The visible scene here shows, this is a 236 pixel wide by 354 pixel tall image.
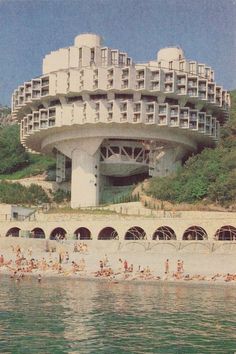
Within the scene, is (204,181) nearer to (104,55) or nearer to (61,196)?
(104,55)

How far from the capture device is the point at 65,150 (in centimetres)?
7750

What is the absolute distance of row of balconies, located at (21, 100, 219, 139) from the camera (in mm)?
71500

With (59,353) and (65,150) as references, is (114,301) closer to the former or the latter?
(59,353)

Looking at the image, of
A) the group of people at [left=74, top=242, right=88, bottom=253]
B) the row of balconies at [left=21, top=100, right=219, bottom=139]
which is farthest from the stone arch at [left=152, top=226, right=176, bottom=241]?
the row of balconies at [left=21, top=100, right=219, bottom=139]

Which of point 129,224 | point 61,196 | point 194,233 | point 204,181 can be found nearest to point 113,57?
point 61,196

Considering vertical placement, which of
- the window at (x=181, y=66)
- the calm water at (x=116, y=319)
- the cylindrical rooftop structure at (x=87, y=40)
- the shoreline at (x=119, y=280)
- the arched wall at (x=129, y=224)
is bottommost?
the calm water at (x=116, y=319)

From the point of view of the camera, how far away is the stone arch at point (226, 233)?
5491 cm

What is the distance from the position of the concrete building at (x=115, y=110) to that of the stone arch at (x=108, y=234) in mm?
11837

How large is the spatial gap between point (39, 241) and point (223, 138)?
34.6 meters

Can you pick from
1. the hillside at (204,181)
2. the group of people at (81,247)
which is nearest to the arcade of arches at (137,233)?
the group of people at (81,247)

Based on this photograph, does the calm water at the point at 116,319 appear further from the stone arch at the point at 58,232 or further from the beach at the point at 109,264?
the stone arch at the point at 58,232

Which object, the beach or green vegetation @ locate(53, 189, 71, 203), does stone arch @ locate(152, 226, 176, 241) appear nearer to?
the beach

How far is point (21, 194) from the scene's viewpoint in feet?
253

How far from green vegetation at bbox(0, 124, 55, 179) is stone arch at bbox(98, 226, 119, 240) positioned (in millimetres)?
34197
